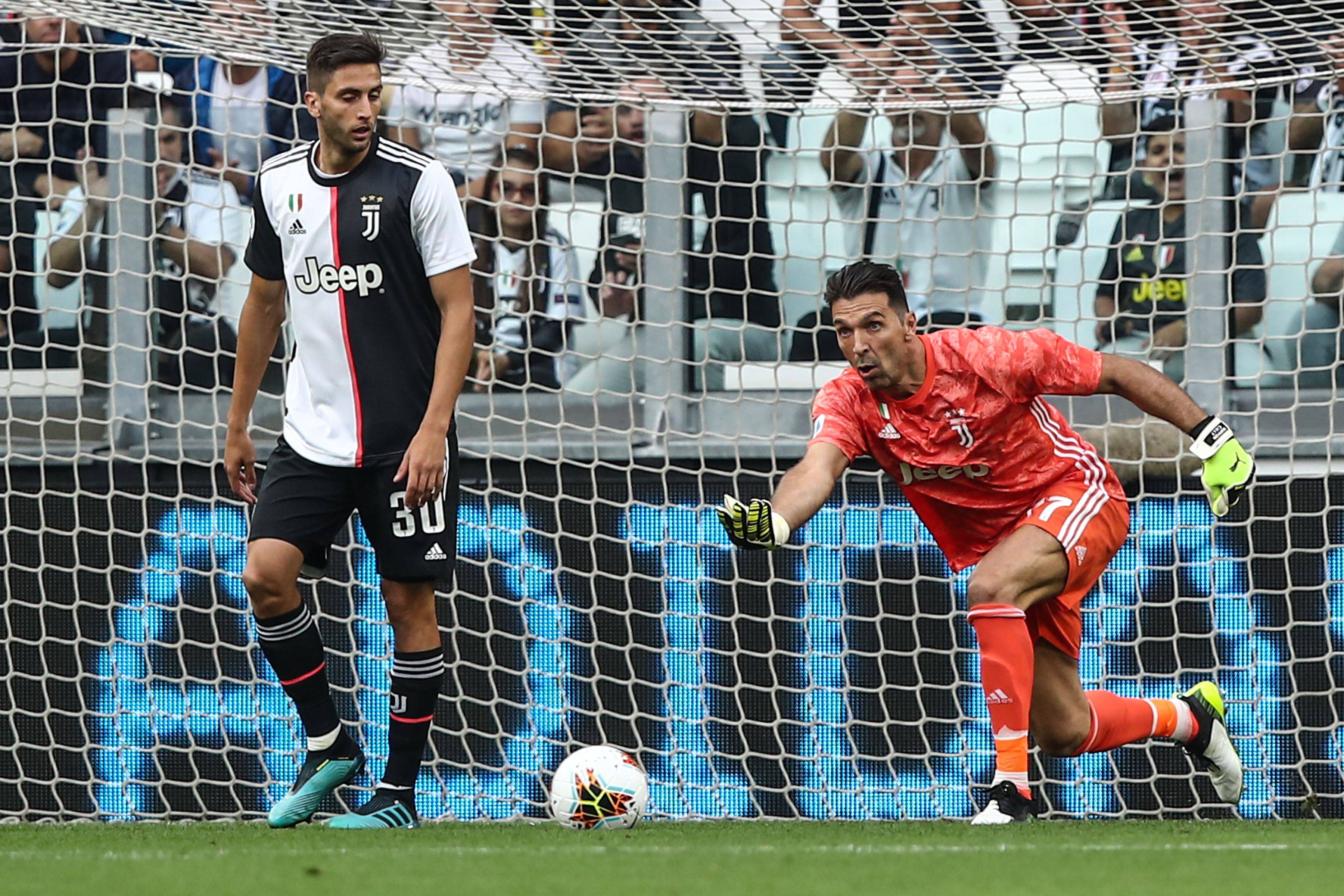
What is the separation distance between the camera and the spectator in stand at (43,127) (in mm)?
6137

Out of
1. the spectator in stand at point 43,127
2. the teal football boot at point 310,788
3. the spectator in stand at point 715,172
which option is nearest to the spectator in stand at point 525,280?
the spectator in stand at point 715,172

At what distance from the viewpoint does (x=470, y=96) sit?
Result: 632cm

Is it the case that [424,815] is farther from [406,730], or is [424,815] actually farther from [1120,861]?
[1120,861]

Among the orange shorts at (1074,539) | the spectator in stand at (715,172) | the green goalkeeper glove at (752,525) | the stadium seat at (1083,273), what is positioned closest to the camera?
the green goalkeeper glove at (752,525)

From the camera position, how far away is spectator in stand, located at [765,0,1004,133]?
5508 mm

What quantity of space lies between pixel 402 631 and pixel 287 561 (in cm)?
33

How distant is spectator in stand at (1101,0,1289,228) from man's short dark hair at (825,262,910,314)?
4.86 feet

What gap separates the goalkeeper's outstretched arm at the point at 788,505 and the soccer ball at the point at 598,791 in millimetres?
708

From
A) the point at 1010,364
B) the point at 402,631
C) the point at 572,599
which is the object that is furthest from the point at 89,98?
the point at 1010,364

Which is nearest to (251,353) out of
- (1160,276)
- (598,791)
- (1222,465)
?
(598,791)

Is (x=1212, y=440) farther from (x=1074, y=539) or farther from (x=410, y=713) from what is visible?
(x=410, y=713)

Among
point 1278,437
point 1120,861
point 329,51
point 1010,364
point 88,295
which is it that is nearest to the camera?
point 1120,861

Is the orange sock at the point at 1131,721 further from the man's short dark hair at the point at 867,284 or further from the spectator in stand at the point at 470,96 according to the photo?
the spectator in stand at the point at 470,96

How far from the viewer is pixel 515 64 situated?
5871mm
